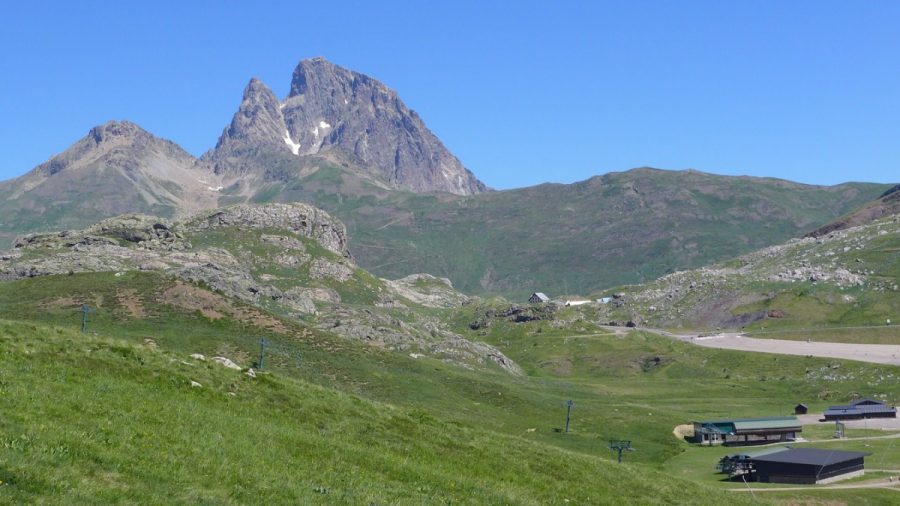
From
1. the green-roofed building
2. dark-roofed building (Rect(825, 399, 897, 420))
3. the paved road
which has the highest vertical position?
dark-roofed building (Rect(825, 399, 897, 420))

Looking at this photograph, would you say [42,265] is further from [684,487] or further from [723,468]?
[684,487]

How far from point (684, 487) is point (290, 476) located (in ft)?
102

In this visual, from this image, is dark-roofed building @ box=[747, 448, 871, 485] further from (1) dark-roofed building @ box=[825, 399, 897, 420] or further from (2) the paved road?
(1) dark-roofed building @ box=[825, 399, 897, 420]

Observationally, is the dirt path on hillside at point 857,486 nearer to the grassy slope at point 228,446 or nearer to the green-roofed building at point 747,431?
the grassy slope at point 228,446

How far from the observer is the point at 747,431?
12850 centimetres

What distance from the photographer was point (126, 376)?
40.6m

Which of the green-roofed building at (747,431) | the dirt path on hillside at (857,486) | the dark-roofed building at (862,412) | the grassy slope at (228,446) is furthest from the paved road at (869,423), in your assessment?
the grassy slope at (228,446)

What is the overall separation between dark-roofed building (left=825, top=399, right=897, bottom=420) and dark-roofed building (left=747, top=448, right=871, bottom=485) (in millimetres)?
49325

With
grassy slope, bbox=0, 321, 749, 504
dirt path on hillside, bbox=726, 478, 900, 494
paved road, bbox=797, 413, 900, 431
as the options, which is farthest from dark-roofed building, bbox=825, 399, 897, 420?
grassy slope, bbox=0, 321, 749, 504

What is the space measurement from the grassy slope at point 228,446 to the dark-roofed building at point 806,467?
1731 inches

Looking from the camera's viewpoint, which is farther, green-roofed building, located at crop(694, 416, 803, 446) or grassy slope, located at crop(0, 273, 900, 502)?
green-roofed building, located at crop(694, 416, 803, 446)

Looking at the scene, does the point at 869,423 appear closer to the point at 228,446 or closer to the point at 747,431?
the point at 747,431

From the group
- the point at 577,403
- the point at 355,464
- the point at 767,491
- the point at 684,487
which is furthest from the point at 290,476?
the point at 577,403

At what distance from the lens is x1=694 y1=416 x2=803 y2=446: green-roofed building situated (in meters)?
127
